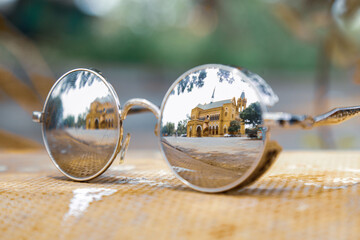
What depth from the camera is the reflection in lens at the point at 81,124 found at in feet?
1.06

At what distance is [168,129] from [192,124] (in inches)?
1.0

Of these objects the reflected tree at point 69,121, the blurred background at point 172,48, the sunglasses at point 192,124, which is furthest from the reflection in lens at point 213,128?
the blurred background at point 172,48

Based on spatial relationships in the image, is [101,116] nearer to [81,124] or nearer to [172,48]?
[81,124]

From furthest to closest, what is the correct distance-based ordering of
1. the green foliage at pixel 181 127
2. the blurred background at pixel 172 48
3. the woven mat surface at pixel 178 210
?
1. the blurred background at pixel 172 48
2. the green foliage at pixel 181 127
3. the woven mat surface at pixel 178 210

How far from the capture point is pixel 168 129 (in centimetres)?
29

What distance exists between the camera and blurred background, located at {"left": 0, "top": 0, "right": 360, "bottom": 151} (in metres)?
2.05

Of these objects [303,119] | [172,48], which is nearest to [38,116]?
[303,119]

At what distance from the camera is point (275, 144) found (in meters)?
0.24

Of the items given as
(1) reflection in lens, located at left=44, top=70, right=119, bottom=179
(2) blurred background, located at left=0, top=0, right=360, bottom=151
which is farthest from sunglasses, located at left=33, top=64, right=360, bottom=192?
(2) blurred background, located at left=0, top=0, right=360, bottom=151

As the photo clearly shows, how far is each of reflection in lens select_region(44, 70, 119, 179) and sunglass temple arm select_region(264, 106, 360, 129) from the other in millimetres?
152

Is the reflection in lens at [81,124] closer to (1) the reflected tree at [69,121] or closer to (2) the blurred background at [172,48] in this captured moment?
(1) the reflected tree at [69,121]

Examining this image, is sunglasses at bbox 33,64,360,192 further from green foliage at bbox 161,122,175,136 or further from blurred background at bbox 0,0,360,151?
blurred background at bbox 0,0,360,151

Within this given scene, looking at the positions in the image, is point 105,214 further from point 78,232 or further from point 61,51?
point 61,51

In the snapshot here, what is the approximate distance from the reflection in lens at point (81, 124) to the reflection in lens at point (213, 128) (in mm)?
64
